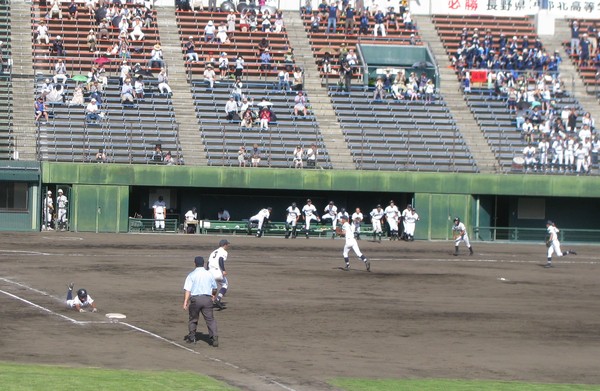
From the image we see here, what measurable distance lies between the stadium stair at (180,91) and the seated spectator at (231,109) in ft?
5.14

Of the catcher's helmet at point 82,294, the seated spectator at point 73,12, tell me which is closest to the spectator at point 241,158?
the seated spectator at point 73,12

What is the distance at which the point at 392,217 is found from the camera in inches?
2047

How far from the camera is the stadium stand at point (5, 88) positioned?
51750mm

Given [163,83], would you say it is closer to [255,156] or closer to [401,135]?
[255,156]

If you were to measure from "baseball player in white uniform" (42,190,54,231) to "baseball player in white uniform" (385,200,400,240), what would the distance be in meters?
14.5

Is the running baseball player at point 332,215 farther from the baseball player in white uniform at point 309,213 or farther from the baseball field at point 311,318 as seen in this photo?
the baseball field at point 311,318

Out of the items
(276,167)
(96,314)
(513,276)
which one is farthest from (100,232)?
(96,314)

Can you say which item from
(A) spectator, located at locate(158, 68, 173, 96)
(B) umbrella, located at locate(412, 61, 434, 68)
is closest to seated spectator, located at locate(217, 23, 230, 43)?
(A) spectator, located at locate(158, 68, 173, 96)

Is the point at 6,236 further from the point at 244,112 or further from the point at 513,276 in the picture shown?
the point at 513,276

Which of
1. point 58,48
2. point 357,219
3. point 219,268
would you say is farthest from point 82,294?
point 58,48

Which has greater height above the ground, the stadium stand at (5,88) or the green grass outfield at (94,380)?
the stadium stand at (5,88)

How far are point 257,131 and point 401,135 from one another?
6.81 m

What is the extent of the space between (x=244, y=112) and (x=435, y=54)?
43.3ft

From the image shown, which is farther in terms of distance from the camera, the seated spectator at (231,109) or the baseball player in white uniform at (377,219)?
the seated spectator at (231,109)
